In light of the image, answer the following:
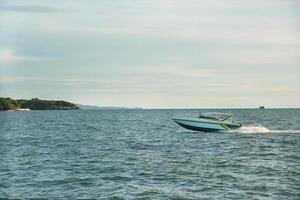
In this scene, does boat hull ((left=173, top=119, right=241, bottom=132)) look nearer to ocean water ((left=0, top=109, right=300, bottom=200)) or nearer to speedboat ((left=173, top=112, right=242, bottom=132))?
speedboat ((left=173, top=112, right=242, bottom=132))

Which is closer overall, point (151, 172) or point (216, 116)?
point (151, 172)

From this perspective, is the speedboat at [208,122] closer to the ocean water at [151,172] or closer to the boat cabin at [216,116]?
the boat cabin at [216,116]

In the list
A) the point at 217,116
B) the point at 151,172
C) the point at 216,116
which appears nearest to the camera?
the point at 151,172

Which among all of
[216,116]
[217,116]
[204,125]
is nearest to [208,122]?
[204,125]

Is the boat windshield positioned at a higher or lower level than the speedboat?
higher

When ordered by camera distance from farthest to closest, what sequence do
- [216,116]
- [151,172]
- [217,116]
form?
[217,116]
[216,116]
[151,172]

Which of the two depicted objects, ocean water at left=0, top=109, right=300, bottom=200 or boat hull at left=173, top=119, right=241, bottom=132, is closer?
ocean water at left=0, top=109, right=300, bottom=200

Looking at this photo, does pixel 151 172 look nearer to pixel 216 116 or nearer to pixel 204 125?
pixel 204 125

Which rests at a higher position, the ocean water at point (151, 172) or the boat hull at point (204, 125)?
the boat hull at point (204, 125)

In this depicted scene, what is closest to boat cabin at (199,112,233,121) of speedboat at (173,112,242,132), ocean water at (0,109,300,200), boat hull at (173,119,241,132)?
speedboat at (173,112,242,132)

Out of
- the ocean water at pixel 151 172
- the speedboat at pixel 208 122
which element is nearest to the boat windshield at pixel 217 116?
the speedboat at pixel 208 122

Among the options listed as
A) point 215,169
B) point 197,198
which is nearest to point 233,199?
point 197,198

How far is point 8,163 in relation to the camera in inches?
1217

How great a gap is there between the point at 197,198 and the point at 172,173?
6.24 metres
